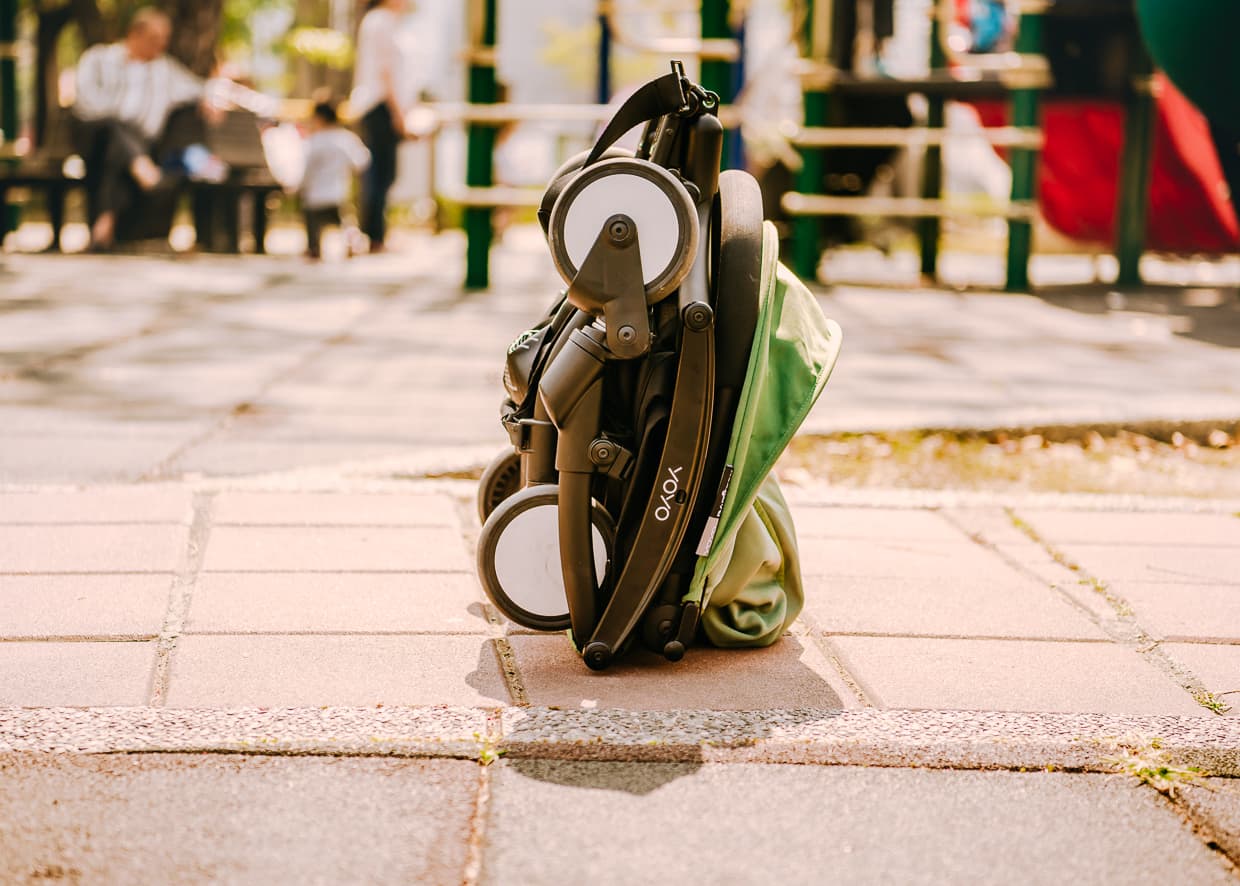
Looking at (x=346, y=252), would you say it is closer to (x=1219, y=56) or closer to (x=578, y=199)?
(x=1219, y=56)

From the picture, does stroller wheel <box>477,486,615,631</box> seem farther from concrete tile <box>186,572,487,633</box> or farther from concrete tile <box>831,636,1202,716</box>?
concrete tile <box>831,636,1202,716</box>

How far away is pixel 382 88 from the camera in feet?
37.5

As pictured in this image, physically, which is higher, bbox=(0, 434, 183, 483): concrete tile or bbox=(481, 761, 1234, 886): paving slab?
bbox=(481, 761, 1234, 886): paving slab

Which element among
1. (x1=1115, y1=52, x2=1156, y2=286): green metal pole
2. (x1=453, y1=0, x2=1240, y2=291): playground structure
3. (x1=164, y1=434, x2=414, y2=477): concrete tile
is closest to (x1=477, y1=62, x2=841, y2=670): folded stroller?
(x1=164, y1=434, x2=414, y2=477): concrete tile

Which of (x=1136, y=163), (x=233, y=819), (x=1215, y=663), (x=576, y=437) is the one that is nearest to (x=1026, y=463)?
(x=1215, y=663)

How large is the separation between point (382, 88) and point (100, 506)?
815cm

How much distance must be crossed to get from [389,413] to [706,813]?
3075 mm

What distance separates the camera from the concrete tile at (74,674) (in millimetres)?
2439

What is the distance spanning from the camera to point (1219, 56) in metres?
7.77

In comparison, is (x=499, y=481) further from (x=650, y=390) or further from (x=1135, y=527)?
(x=1135, y=527)

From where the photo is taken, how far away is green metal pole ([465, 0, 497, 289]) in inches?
351

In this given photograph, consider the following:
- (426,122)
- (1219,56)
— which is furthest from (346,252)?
(1219,56)

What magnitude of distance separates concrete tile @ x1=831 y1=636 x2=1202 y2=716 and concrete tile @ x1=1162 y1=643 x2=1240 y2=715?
67 millimetres

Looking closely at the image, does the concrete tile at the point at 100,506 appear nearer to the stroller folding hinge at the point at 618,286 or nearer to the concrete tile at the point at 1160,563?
the stroller folding hinge at the point at 618,286
